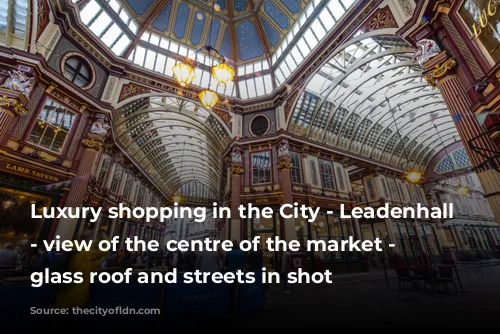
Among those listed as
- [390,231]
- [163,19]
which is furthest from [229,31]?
[390,231]

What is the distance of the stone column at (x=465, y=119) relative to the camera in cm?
612

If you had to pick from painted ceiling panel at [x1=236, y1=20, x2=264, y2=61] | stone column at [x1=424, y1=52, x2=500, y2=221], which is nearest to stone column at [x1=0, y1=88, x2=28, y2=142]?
painted ceiling panel at [x1=236, y1=20, x2=264, y2=61]

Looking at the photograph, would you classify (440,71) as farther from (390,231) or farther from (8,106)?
(8,106)

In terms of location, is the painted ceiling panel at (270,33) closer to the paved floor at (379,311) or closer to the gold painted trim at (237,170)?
the gold painted trim at (237,170)

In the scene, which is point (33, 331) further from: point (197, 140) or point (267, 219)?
point (197, 140)

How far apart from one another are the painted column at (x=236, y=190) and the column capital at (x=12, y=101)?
11782 mm

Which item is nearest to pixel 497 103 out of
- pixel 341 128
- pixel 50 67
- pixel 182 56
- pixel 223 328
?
pixel 223 328

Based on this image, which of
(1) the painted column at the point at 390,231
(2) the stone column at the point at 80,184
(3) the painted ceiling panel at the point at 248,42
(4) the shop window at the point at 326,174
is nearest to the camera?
(2) the stone column at the point at 80,184

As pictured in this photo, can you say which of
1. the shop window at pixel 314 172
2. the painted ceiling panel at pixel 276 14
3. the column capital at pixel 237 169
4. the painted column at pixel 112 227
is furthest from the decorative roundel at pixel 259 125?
the painted column at pixel 112 227

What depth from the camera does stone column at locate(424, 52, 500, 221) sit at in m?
6.12

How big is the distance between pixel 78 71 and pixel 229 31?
13190 mm

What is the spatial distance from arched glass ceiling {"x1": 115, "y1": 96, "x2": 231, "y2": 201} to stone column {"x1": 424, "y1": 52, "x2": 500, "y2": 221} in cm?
1385

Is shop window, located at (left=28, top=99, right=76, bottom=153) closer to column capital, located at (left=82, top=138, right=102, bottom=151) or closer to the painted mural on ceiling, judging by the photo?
column capital, located at (left=82, top=138, right=102, bottom=151)

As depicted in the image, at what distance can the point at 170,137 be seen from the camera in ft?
84.3
